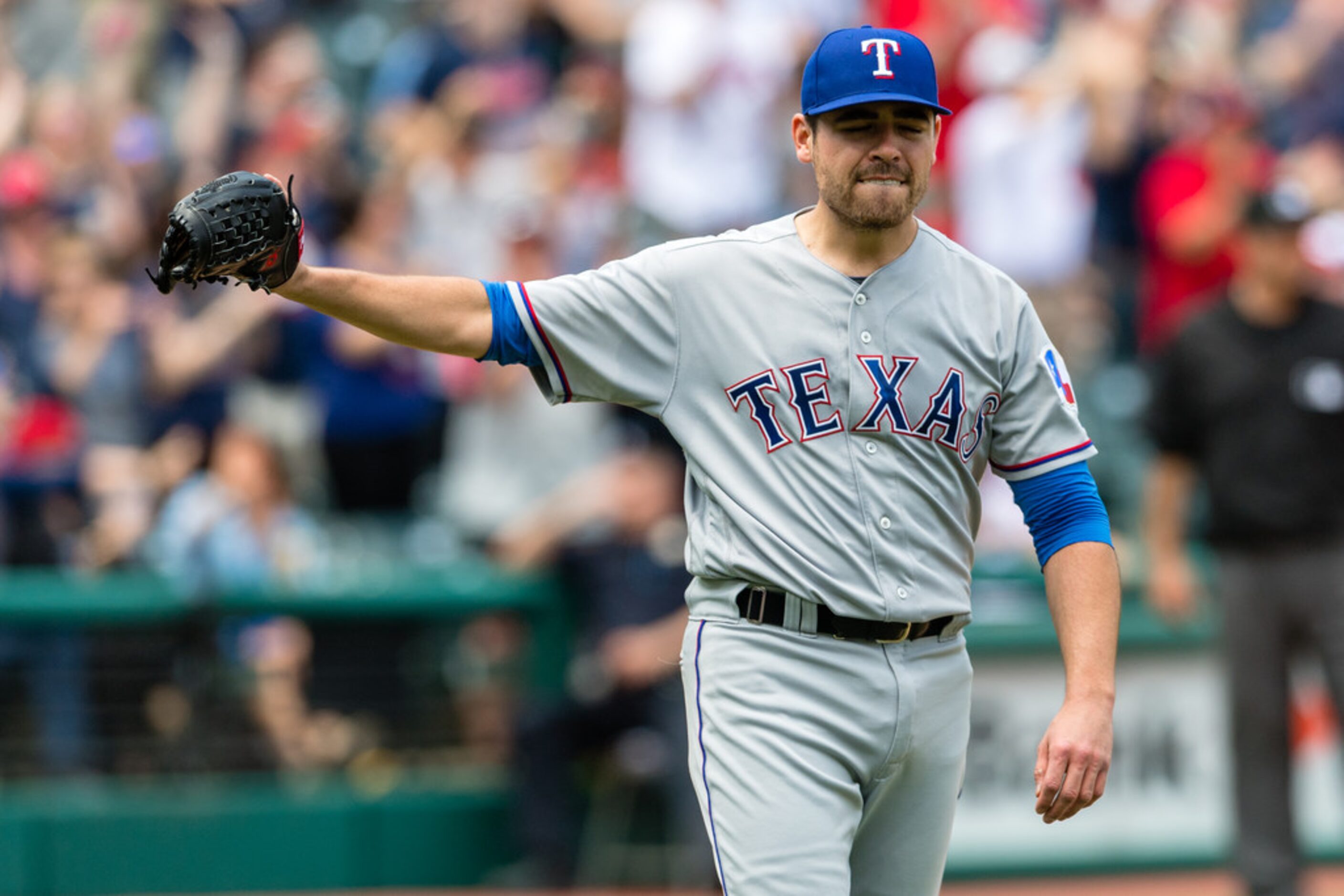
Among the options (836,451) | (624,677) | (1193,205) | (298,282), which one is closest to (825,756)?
(836,451)

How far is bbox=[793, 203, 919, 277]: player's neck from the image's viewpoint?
386 centimetres

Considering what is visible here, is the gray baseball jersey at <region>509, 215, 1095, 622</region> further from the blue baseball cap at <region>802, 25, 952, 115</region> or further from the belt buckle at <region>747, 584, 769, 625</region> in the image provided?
the blue baseball cap at <region>802, 25, 952, 115</region>

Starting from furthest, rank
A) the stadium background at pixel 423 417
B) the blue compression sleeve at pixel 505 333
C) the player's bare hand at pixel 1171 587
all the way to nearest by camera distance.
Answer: the stadium background at pixel 423 417
the player's bare hand at pixel 1171 587
the blue compression sleeve at pixel 505 333

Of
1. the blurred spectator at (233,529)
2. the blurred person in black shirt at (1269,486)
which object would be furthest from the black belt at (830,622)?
the blurred spectator at (233,529)

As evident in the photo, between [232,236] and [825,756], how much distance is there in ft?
4.89

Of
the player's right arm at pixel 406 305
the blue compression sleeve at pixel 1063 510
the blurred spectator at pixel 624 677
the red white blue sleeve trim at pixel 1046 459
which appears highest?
the player's right arm at pixel 406 305

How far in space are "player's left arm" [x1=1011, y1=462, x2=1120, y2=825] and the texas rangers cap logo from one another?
0.13 m

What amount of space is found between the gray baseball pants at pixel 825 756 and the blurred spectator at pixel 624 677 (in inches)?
156

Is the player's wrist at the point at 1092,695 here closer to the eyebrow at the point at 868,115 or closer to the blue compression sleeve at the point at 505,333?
the eyebrow at the point at 868,115

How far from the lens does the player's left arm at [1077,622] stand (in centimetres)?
354

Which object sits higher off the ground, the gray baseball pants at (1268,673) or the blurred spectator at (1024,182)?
the blurred spectator at (1024,182)

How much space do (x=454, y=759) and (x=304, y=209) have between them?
3.11 meters

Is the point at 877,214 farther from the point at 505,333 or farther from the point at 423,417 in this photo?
the point at 423,417

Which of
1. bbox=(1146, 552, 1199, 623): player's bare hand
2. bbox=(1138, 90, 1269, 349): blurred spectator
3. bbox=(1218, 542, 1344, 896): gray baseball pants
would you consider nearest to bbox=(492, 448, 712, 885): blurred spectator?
bbox=(1146, 552, 1199, 623): player's bare hand
